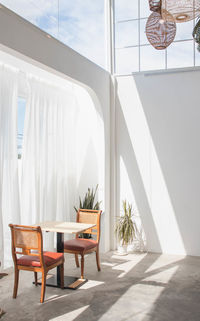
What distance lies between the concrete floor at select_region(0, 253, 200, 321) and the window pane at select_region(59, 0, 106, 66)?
353 centimetres

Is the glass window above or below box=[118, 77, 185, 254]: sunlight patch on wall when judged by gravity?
above

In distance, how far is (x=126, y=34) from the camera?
6617mm

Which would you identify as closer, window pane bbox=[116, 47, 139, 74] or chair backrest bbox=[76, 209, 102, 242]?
chair backrest bbox=[76, 209, 102, 242]

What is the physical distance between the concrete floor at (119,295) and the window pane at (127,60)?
340 centimetres

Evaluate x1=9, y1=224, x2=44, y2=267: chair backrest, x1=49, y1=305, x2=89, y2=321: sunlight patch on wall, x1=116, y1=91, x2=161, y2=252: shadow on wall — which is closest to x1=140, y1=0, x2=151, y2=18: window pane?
x1=116, y1=91, x2=161, y2=252: shadow on wall

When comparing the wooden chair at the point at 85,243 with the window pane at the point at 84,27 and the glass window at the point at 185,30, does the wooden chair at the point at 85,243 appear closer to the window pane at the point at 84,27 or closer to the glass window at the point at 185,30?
the window pane at the point at 84,27

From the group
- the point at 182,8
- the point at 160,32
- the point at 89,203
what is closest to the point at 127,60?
the point at 89,203

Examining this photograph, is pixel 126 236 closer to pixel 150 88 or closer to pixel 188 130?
pixel 188 130

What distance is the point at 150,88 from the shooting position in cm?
644

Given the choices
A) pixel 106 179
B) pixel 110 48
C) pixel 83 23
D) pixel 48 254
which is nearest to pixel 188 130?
pixel 106 179

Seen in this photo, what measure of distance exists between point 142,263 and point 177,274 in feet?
2.27

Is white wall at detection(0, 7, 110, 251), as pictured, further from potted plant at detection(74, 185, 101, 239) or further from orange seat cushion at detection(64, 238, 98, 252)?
orange seat cushion at detection(64, 238, 98, 252)

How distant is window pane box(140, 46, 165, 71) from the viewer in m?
6.41

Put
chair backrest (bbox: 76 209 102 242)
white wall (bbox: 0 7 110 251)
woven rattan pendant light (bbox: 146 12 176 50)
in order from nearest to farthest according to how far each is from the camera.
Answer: woven rattan pendant light (bbox: 146 12 176 50) < white wall (bbox: 0 7 110 251) < chair backrest (bbox: 76 209 102 242)
